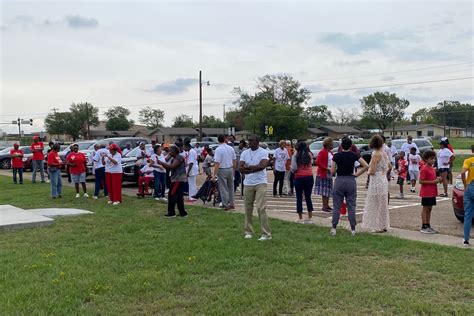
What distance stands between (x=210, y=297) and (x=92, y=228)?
189 inches

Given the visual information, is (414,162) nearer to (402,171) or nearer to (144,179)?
(402,171)

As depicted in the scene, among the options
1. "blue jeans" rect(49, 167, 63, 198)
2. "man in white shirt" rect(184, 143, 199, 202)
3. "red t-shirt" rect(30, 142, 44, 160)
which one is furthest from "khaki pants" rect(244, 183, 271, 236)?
"red t-shirt" rect(30, 142, 44, 160)

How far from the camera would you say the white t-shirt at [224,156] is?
11.3 meters

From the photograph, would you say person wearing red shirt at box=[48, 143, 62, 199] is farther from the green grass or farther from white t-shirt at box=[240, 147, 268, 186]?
the green grass

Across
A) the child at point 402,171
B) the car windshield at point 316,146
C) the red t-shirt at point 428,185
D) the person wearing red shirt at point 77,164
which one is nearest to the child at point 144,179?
the person wearing red shirt at point 77,164

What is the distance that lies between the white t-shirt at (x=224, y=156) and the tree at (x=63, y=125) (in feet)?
351

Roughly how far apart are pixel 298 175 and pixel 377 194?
1807 mm

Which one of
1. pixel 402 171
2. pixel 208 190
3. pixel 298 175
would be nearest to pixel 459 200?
pixel 298 175

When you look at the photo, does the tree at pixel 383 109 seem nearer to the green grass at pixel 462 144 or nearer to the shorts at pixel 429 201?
the green grass at pixel 462 144

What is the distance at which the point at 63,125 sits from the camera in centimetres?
11094

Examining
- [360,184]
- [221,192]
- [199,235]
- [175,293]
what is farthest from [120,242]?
[360,184]

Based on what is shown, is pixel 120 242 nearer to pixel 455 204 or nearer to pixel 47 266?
pixel 47 266

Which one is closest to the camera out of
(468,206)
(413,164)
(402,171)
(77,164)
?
(468,206)

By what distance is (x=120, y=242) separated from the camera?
25.3 ft
